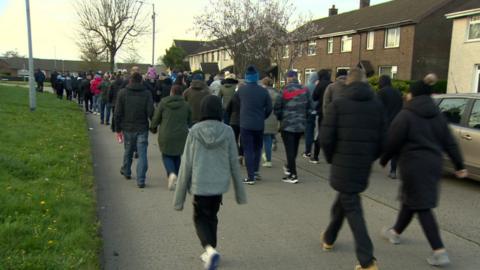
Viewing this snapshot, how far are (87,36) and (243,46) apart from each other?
18.5 metres

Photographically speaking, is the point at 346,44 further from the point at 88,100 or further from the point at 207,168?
the point at 207,168

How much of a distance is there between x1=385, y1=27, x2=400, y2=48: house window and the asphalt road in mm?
24661

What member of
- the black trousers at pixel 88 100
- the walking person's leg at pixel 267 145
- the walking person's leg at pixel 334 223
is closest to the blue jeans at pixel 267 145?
the walking person's leg at pixel 267 145

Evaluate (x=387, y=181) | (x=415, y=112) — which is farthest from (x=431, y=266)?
(x=387, y=181)

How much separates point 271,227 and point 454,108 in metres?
4.81

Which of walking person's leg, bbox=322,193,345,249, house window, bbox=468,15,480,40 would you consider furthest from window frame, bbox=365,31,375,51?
walking person's leg, bbox=322,193,345,249

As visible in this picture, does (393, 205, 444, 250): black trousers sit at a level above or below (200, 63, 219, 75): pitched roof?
below

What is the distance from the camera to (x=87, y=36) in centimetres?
3897

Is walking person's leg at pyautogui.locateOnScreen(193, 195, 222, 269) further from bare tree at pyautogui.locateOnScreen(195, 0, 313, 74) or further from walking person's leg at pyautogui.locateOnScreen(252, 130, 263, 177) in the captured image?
bare tree at pyautogui.locateOnScreen(195, 0, 313, 74)

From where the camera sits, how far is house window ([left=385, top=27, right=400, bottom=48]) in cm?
3116

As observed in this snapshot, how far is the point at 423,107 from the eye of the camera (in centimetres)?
435

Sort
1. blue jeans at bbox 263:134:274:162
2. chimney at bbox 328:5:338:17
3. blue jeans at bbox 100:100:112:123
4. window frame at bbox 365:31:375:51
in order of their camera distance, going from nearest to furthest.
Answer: blue jeans at bbox 263:134:274:162
blue jeans at bbox 100:100:112:123
window frame at bbox 365:31:375:51
chimney at bbox 328:5:338:17

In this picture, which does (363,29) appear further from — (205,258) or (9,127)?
(205,258)

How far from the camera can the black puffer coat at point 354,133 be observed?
409 cm
